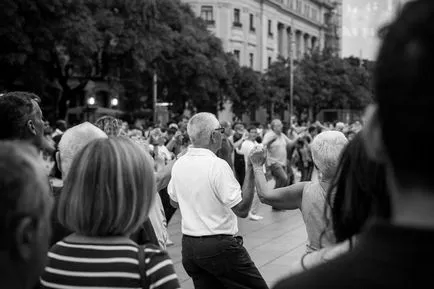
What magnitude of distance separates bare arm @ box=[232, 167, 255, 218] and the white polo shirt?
0.04 m

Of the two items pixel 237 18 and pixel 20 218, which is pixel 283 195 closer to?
pixel 20 218

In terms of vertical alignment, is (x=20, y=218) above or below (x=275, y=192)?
above

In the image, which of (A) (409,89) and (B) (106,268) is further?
(B) (106,268)

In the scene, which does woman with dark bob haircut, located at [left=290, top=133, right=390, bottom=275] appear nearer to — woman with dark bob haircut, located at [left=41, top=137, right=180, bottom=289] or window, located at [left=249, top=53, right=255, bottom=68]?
woman with dark bob haircut, located at [left=41, top=137, right=180, bottom=289]

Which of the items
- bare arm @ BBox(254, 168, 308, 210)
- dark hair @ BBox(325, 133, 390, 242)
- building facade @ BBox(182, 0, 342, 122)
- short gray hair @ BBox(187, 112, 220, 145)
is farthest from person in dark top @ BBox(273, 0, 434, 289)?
building facade @ BBox(182, 0, 342, 122)

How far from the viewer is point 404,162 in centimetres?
135

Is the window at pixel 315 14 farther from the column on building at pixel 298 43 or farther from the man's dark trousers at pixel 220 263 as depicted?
the man's dark trousers at pixel 220 263

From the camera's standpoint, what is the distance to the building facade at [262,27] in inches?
2729

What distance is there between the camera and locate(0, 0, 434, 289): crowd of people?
1.33m

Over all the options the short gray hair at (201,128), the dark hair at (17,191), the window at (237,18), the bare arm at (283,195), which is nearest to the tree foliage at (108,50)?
the short gray hair at (201,128)

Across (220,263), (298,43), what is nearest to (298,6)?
(298,43)

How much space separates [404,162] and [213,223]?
427cm

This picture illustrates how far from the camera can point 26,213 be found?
1.86 meters

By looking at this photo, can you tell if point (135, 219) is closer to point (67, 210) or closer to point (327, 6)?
point (67, 210)
